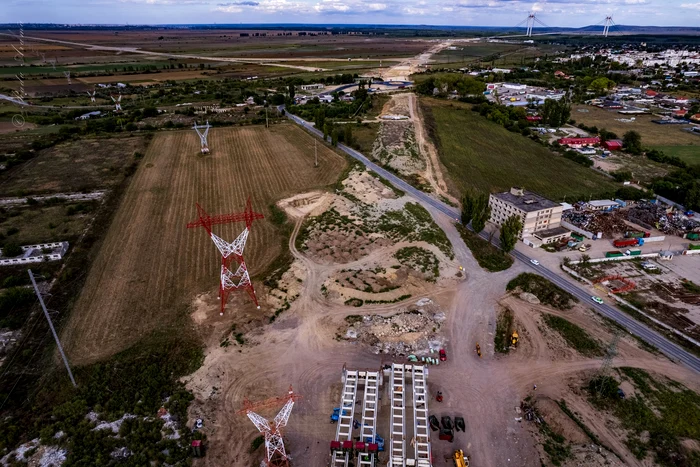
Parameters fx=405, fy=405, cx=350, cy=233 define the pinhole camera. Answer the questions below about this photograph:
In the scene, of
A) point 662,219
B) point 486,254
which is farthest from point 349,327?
point 662,219

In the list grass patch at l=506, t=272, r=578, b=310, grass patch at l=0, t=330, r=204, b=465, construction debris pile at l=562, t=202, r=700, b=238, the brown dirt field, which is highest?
the brown dirt field

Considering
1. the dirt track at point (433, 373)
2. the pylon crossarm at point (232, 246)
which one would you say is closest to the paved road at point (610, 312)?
the dirt track at point (433, 373)

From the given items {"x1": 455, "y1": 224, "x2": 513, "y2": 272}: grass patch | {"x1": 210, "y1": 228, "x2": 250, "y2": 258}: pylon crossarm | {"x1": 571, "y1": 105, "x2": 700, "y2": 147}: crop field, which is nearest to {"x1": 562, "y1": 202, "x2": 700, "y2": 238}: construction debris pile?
{"x1": 455, "y1": 224, "x2": 513, "y2": 272}: grass patch

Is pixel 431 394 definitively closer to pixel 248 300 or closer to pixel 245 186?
pixel 248 300

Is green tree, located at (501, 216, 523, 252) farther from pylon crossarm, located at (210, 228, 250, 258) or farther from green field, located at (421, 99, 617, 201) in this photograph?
pylon crossarm, located at (210, 228, 250, 258)

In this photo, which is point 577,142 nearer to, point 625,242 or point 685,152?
→ point 685,152

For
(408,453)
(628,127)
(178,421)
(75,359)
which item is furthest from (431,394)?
(628,127)
